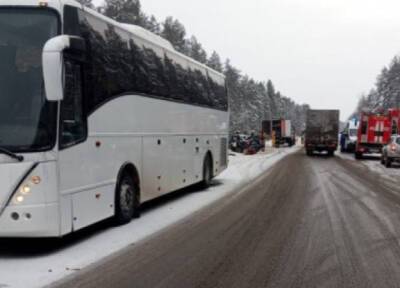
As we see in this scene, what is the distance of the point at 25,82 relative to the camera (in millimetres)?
7395

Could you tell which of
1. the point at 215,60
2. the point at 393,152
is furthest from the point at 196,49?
the point at 393,152

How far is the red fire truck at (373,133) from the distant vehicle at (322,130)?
387cm

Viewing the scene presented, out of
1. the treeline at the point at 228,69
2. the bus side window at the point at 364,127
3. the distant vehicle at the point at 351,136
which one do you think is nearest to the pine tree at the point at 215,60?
the treeline at the point at 228,69

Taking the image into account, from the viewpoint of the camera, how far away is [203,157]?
1609cm

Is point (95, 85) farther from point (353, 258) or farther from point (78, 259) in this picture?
point (353, 258)

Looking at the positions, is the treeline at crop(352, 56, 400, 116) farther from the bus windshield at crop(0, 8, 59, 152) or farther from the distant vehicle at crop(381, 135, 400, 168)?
the bus windshield at crop(0, 8, 59, 152)

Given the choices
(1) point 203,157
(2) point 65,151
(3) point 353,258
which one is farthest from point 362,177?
(2) point 65,151

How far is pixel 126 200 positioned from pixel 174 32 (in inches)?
2585

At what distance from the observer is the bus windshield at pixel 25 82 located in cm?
727

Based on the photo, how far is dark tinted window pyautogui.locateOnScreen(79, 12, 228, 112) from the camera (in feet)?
28.6

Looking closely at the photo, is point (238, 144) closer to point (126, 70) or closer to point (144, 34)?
point (144, 34)

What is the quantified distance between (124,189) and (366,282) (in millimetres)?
4740

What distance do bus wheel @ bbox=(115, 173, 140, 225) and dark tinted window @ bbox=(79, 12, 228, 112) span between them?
1533mm

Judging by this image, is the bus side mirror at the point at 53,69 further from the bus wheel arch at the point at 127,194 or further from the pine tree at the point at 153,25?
the pine tree at the point at 153,25
